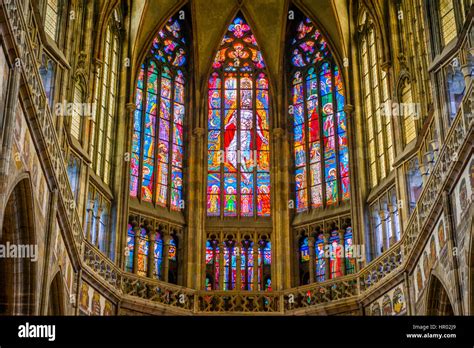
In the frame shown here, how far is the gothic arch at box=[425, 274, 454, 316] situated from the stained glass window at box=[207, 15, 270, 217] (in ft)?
32.9

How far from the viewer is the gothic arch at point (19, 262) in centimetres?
1955

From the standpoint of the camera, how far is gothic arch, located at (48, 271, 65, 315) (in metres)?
23.4

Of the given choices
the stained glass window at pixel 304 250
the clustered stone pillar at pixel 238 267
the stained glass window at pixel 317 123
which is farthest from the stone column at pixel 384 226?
the clustered stone pillar at pixel 238 267

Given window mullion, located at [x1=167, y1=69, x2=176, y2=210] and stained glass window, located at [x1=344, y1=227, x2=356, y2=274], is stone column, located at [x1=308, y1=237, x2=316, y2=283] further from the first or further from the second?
window mullion, located at [x1=167, y1=69, x2=176, y2=210]

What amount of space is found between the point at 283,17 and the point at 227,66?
2801 millimetres

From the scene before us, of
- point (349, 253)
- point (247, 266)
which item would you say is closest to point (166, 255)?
point (247, 266)

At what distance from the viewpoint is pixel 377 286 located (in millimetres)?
27234

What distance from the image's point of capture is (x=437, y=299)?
23.3 m

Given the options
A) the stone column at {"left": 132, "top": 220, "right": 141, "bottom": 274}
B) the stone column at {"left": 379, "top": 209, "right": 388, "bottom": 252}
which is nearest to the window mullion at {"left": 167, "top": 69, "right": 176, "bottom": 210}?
the stone column at {"left": 132, "top": 220, "right": 141, "bottom": 274}

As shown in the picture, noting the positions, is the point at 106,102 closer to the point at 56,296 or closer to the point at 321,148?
the point at 321,148

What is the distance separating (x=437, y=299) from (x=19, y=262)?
34.1ft

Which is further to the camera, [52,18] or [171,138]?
[171,138]

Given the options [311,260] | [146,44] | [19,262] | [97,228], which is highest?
[146,44]
